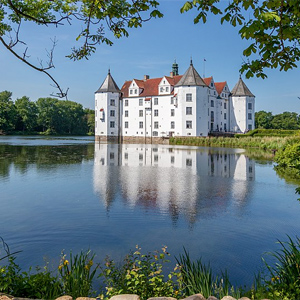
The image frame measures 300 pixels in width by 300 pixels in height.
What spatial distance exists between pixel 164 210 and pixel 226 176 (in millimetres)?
7245

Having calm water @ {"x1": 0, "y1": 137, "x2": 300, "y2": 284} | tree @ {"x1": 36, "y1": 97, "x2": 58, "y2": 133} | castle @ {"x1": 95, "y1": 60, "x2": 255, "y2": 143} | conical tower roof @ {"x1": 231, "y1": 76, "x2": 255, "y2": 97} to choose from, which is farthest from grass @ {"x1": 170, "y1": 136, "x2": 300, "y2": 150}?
tree @ {"x1": 36, "y1": 97, "x2": 58, "y2": 133}

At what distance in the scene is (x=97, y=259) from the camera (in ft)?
16.9

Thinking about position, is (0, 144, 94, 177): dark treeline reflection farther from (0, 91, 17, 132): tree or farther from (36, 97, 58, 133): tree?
(36, 97, 58, 133): tree

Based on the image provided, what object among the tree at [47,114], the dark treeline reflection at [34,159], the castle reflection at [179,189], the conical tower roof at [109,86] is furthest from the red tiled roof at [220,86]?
the tree at [47,114]

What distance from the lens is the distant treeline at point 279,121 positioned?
87.3 m

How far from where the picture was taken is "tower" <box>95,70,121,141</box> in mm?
58000

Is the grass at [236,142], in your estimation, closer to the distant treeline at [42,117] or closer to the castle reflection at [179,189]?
the castle reflection at [179,189]

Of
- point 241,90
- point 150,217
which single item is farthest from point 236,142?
point 150,217

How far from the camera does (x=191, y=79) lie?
51219 mm

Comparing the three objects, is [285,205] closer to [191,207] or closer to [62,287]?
[191,207]

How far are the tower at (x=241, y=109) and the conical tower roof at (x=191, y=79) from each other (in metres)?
11.1

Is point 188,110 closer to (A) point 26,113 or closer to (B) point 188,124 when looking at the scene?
(B) point 188,124

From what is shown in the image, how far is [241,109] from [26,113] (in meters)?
63.0

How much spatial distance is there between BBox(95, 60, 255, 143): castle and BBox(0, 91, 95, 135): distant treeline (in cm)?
3839
